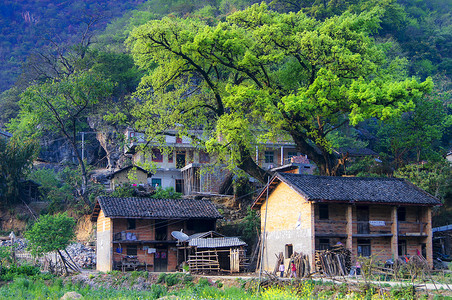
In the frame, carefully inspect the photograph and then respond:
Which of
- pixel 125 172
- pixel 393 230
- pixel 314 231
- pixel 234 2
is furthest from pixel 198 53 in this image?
pixel 234 2

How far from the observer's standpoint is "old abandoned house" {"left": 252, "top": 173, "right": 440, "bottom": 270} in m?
28.1

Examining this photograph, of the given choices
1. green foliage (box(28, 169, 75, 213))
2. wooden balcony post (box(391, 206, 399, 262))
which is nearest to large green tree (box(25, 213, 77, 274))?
green foliage (box(28, 169, 75, 213))

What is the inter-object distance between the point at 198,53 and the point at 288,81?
694 centimetres

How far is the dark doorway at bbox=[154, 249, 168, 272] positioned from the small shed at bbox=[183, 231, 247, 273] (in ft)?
8.53

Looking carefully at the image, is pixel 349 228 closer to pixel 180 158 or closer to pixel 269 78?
pixel 269 78

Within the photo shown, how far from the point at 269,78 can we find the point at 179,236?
12490mm

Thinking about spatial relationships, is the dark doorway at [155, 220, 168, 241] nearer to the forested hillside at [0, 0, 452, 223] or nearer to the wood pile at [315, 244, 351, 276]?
the forested hillside at [0, 0, 452, 223]

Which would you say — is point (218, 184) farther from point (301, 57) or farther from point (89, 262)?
point (301, 57)

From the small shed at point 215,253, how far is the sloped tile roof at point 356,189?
4.57 meters

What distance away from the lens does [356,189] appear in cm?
2930

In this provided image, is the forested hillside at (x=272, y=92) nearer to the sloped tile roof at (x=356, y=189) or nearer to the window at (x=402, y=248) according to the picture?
the sloped tile roof at (x=356, y=189)

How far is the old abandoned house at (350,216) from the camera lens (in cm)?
2806

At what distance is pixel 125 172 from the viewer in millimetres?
48000

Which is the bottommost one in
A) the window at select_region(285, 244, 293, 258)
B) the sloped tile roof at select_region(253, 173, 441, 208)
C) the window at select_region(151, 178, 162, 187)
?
the window at select_region(285, 244, 293, 258)
